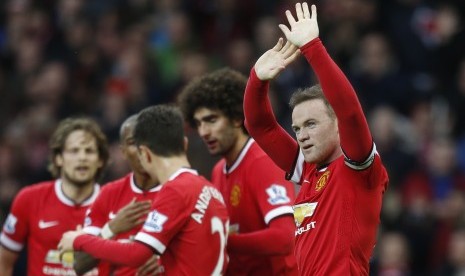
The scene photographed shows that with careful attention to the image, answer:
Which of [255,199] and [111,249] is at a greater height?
[255,199]

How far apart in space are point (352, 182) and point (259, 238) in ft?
4.32

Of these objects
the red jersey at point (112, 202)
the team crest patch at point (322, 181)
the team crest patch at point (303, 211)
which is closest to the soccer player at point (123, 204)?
the red jersey at point (112, 202)

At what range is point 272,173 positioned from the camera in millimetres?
7109

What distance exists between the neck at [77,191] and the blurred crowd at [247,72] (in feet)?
9.43

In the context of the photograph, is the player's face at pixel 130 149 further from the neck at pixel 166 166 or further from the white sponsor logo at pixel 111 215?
the neck at pixel 166 166

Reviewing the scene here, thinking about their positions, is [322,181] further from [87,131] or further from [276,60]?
[87,131]

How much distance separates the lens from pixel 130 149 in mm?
7305

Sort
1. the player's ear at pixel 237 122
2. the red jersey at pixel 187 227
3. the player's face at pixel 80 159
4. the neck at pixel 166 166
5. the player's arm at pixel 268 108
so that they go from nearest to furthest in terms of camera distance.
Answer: the player's arm at pixel 268 108, the red jersey at pixel 187 227, the neck at pixel 166 166, the player's ear at pixel 237 122, the player's face at pixel 80 159

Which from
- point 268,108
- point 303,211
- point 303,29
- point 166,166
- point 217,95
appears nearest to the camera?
point 303,29

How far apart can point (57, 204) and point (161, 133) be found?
5.52 ft

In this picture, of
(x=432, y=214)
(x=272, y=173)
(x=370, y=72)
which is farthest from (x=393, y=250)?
(x=272, y=173)

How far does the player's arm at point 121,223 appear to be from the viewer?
6898mm

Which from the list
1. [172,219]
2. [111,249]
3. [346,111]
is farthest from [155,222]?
[346,111]

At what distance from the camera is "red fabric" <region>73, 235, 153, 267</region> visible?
6.29 meters
